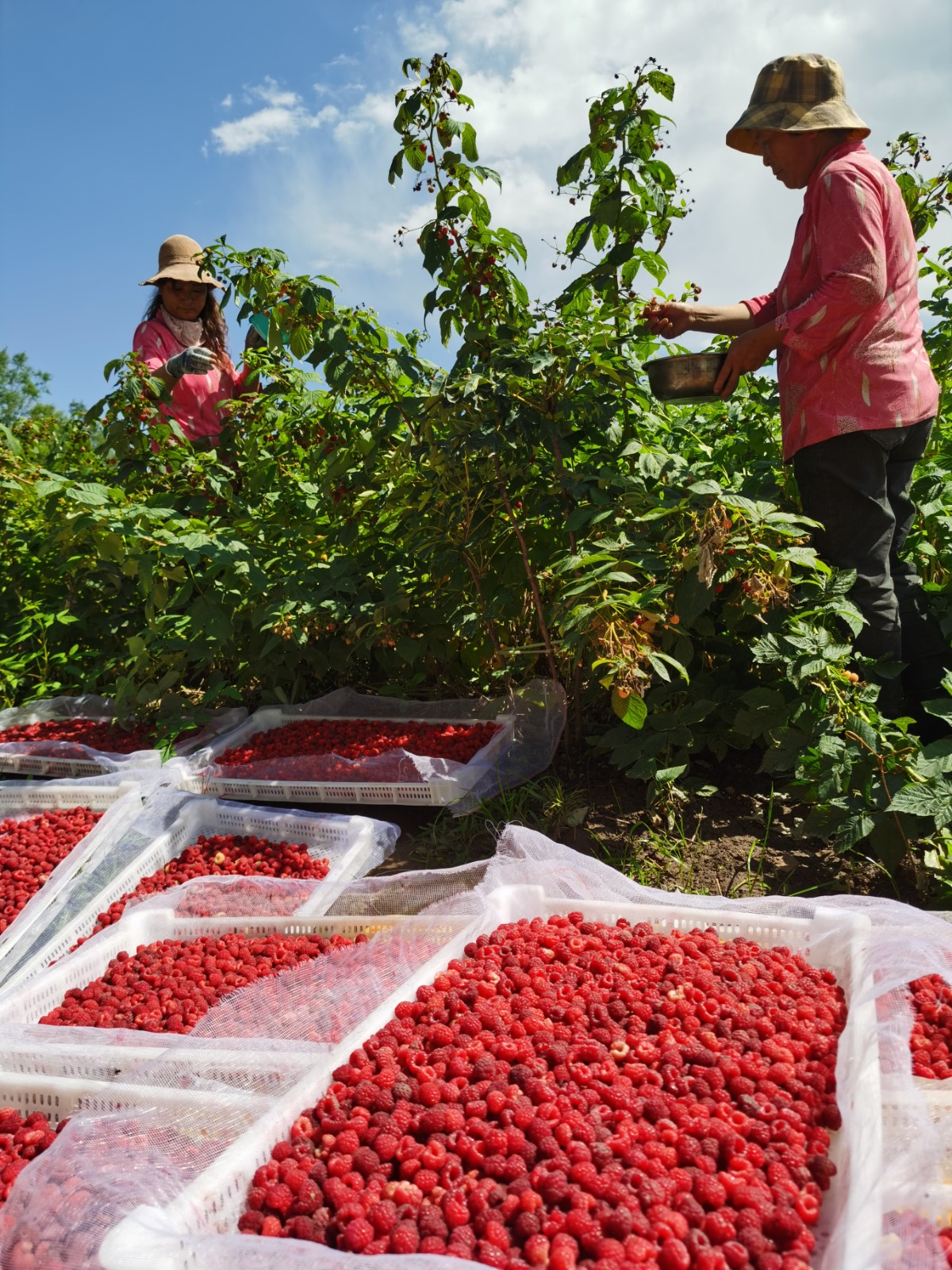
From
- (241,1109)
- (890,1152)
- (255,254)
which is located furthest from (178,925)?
(255,254)

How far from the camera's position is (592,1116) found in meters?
1.35

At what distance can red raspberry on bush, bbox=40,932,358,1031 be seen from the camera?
1.97 metres

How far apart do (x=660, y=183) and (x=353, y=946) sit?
2.53 m

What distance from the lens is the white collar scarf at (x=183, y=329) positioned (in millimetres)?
4453

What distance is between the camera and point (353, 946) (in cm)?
196

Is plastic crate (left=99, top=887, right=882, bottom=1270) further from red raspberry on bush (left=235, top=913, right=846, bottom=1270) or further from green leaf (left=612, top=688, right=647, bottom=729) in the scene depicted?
green leaf (left=612, top=688, right=647, bottom=729)

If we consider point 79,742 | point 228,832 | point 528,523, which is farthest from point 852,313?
point 79,742

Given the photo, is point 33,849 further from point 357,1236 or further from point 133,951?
point 357,1236

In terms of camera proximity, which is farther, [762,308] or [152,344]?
[152,344]

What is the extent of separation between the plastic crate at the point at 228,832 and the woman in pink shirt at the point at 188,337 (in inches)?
79.5

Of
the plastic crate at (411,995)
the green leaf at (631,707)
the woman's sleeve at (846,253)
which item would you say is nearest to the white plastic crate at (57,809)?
the plastic crate at (411,995)

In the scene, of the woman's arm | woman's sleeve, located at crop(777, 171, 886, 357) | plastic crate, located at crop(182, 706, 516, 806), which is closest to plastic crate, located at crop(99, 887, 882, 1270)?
plastic crate, located at crop(182, 706, 516, 806)

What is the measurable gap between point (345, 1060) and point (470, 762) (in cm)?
160

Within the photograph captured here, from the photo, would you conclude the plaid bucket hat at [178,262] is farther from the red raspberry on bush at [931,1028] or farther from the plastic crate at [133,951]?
the red raspberry on bush at [931,1028]
